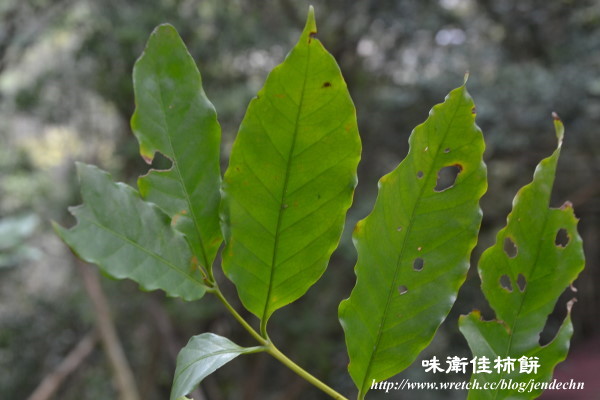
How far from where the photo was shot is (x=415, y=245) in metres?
0.32

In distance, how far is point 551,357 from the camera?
13.8 inches

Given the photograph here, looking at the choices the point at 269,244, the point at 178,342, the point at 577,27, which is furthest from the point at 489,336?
the point at 178,342

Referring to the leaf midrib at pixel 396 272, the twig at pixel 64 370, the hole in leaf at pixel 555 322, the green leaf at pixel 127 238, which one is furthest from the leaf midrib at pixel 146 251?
the hole in leaf at pixel 555 322

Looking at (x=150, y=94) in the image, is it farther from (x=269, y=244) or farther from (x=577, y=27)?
(x=577, y=27)

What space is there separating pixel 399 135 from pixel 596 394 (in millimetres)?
1527

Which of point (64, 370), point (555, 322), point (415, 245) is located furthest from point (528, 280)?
point (555, 322)

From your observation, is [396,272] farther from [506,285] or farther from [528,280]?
[506,285]

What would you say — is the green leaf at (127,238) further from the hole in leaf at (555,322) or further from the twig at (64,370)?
the hole in leaf at (555,322)

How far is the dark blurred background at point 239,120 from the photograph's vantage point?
2.34 meters

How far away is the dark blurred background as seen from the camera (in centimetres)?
234

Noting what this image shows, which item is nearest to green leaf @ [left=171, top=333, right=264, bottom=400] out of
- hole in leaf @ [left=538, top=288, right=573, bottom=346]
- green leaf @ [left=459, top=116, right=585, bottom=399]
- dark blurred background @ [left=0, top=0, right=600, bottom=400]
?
green leaf @ [left=459, top=116, right=585, bottom=399]

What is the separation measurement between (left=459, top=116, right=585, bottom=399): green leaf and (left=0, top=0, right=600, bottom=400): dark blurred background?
6.17ft

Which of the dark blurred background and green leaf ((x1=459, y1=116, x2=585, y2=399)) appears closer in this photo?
green leaf ((x1=459, y1=116, x2=585, y2=399))

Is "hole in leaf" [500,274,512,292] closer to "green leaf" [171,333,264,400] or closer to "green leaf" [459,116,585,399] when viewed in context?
"green leaf" [459,116,585,399]
